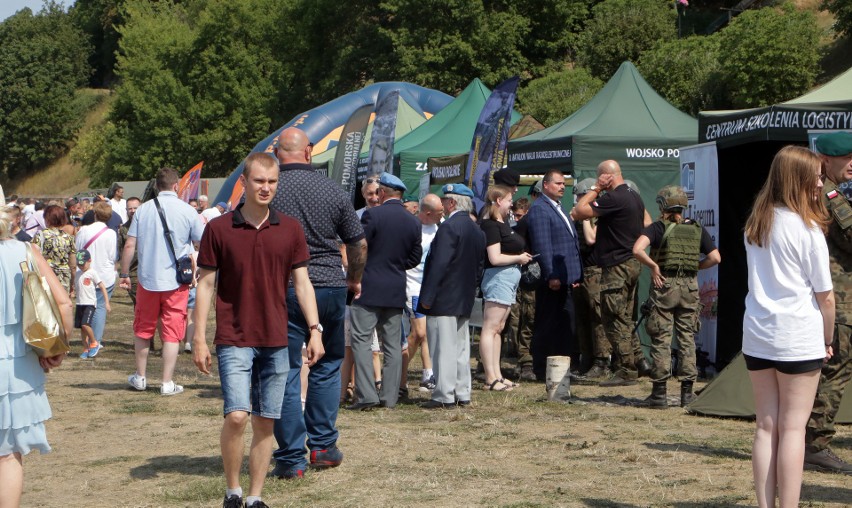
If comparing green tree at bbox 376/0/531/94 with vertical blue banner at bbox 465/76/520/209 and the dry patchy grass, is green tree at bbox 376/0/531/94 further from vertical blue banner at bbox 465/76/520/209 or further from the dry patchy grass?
the dry patchy grass

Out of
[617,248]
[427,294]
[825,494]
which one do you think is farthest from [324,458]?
[617,248]

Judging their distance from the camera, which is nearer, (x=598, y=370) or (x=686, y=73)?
(x=598, y=370)

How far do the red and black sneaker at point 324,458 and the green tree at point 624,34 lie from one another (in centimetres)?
3019

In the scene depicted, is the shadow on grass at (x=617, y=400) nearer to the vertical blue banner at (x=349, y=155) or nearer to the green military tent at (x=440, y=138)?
the vertical blue banner at (x=349, y=155)

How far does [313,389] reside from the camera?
22.1 feet

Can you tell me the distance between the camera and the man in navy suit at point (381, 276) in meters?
8.99

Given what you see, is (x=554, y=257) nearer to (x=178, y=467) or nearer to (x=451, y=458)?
(x=451, y=458)

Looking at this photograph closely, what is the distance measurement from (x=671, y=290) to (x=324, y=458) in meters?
3.67

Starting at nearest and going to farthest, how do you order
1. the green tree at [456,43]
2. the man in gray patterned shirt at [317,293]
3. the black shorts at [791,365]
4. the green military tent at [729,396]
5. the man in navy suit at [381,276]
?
the black shorts at [791,365] → the man in gray patterned shirt at [317,293] → the green military tent at [729,396] → the man in navy suit at [381,276] → the green tree at [456,43]

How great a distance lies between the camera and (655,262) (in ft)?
30.7

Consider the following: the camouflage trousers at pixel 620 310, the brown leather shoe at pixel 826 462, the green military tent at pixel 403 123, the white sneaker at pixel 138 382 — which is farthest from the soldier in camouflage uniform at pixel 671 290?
the green military tent at pixel 403 123

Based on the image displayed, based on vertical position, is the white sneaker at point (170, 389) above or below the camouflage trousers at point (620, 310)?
below

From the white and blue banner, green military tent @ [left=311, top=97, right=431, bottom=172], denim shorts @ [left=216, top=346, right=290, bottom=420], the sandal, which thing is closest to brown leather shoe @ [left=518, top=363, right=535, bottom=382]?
the sandal

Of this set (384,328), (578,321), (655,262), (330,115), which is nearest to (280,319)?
(384,328)
